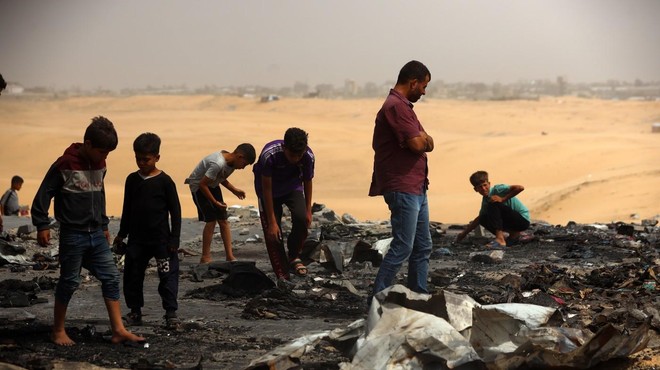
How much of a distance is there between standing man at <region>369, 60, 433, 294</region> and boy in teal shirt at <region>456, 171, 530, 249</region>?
3.59m

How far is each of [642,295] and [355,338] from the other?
2.99 m

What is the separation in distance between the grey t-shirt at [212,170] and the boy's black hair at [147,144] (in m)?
2.86

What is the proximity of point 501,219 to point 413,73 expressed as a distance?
4.43 meters

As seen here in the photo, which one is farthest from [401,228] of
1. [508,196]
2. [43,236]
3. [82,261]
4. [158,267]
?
[508,196]

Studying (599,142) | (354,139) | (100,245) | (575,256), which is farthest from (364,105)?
(100,245)

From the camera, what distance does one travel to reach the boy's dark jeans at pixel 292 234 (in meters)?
8.41

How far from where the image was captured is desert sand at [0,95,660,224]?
21.8 meters

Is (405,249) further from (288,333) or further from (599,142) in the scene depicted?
(599,142)

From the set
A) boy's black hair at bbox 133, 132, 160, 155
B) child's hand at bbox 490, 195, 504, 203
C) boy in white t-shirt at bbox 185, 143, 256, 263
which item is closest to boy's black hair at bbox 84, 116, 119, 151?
boy's black hair at bbox 133, 132, 160, 155

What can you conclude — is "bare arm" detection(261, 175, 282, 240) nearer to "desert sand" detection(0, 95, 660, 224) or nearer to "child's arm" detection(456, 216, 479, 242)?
"child's arm" detection(456, 216, 479, 242)

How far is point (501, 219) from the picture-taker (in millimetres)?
10773

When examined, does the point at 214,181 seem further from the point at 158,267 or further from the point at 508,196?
the point at 508,196

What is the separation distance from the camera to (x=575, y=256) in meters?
10.1

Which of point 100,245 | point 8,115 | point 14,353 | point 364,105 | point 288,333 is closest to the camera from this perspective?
point 14,353
